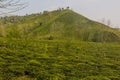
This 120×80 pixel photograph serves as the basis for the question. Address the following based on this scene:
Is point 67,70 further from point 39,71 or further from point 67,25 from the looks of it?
point 67,25

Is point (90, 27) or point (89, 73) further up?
point (90, 27)

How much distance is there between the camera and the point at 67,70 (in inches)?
1708

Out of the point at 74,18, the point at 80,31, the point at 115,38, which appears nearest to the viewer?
the point at 115,38

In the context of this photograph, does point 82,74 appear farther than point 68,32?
No

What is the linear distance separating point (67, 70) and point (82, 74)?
131 inches

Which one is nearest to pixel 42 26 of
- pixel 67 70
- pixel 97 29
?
pixel 97 29

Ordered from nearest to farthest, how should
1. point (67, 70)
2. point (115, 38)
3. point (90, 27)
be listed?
point (67, 70)
point (115, 38)
point (90, 27)

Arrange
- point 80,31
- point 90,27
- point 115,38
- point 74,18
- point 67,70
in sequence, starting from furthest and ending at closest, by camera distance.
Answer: point 74,18
point 90,27
point 80,31
point 115,38
point 67,70

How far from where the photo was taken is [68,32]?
16775 centimetres

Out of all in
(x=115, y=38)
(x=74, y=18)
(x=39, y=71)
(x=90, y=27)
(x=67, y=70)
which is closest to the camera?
(x=39, y=71)

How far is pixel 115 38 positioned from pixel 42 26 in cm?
5766

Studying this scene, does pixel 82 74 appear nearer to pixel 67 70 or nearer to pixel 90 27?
pixel 67 70

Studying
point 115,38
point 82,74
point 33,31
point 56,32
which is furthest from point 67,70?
point 33,31

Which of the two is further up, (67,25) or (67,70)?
(67,25)
